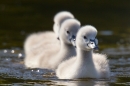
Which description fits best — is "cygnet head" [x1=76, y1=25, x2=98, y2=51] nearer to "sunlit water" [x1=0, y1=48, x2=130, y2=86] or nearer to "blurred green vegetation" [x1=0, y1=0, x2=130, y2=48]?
"sunlit water" [x1=0, y1=48, x2=130, y2=86]

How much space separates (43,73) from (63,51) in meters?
0.78

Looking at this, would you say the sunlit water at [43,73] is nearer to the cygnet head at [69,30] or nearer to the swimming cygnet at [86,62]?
the swimming cygnet at [86,62]

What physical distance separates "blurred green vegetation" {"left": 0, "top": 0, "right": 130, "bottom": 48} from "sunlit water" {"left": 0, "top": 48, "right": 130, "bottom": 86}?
3.38ft

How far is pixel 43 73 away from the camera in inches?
424

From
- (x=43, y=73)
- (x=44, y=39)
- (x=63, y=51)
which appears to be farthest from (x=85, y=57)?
(x=44, y=39)

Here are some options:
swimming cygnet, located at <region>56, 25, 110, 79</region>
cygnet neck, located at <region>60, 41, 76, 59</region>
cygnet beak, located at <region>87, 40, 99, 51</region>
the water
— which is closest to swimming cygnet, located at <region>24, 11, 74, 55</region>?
the water

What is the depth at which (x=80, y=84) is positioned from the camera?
9.37m

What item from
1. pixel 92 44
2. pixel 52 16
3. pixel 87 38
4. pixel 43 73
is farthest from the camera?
pixel 52 16

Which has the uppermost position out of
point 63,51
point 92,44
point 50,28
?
point 50,28

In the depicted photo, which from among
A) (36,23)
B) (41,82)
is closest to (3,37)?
(36,23)

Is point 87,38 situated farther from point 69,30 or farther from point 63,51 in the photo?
point 63,51

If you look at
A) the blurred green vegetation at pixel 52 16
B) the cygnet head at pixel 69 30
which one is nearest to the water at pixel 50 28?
the blurred green vegetation at pixel 52 16

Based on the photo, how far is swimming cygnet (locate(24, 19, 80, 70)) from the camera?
36.5ft

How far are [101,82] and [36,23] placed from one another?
8.15 metres
